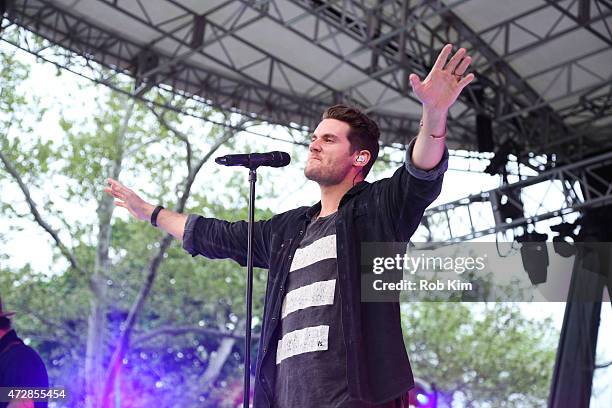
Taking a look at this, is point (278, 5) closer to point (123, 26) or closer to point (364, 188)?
point (123, 26)

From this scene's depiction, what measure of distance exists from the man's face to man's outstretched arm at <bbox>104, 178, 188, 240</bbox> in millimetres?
533

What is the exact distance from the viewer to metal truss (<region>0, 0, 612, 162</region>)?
23.3 feet

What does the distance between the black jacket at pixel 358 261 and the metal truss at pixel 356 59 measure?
4386 millimetres

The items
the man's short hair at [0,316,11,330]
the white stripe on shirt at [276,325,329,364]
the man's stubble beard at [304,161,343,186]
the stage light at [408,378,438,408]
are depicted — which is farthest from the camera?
the stage light at [408,378,438,408]

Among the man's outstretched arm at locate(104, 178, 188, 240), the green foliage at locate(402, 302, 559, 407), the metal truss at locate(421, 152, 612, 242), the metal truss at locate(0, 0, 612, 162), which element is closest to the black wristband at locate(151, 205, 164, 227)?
the man's outstretched arm at locate(104, 178, 188, 240)

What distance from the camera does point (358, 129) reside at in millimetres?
2422

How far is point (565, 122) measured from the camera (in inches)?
338

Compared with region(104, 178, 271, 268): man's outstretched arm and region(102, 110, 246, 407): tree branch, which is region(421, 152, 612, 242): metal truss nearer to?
region(102, 110, 246, 407): tree branch

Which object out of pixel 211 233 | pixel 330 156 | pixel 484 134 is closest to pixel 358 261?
pixel 330 156

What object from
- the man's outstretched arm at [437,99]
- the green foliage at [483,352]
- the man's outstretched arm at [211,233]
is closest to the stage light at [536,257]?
the man's outstretched arm at [211,233]

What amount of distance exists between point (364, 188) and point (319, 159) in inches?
6.3

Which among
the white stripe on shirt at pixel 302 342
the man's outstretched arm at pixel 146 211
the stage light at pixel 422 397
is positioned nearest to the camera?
the white stripe on shirt at pixel 302 342

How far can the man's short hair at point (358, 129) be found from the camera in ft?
7.91

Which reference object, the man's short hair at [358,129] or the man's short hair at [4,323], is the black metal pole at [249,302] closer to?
the man's short hair at [358,129]
